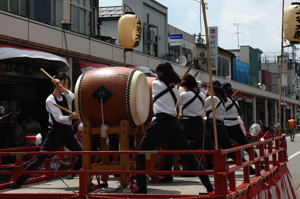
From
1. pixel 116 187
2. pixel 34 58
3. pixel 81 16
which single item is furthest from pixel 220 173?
pixel 81 16

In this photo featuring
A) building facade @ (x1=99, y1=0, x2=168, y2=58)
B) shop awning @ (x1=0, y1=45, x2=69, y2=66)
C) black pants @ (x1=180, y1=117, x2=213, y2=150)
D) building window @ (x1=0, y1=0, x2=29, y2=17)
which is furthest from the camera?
building facade @ (x1=99, y1=0, x2=168, y2=58)

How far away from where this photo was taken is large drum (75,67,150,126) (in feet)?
21.6

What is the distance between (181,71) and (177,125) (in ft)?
58.6

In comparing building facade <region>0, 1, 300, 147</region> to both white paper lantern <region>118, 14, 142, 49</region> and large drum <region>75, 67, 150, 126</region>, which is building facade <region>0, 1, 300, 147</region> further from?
large drum <region>75, 67, 150, 126</region>

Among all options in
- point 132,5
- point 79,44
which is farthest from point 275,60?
point 79,44

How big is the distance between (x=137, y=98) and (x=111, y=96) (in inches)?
13.2

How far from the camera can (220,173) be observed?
4730 mm

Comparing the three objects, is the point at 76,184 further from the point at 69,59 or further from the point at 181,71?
the point at 181,71

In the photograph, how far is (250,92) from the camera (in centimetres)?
3934

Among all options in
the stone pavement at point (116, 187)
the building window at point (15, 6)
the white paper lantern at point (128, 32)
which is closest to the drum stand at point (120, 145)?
the stone pavement at point (116, 187)

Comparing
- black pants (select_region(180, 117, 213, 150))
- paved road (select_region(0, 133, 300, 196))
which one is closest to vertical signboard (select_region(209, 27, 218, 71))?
paved road (select_region(0, 133, 300, 196))

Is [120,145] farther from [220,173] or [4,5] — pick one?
[4,5]

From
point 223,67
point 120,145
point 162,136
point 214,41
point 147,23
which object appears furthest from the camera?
point 223,67

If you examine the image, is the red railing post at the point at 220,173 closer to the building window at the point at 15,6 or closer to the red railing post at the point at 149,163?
the red railing post at the point at 149,163
